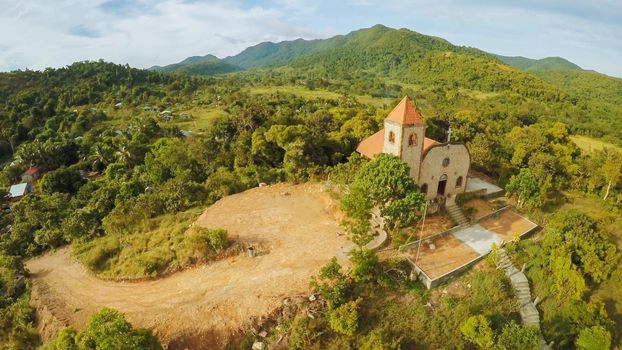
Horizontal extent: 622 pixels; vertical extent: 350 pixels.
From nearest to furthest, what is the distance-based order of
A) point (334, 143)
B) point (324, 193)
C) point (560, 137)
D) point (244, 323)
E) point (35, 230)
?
point (244, 323) → point (324, 193) → point (35, 230) → point (334, 143) → point (560, 137)

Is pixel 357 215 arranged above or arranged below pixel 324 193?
above

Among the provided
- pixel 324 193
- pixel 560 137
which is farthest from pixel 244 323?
pixel 560 137

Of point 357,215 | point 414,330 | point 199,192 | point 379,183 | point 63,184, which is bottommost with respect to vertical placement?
point 63,184

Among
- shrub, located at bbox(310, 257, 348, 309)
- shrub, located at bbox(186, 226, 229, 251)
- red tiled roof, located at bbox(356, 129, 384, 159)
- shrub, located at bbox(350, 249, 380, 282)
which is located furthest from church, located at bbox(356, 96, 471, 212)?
shrub, located at bbox(186, 226, 229, 251)

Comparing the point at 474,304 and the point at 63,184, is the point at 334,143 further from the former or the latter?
the point at 63,184

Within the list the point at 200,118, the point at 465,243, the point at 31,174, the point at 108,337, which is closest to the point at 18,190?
the point at 31,174

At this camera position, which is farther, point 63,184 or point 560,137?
point 63,184
